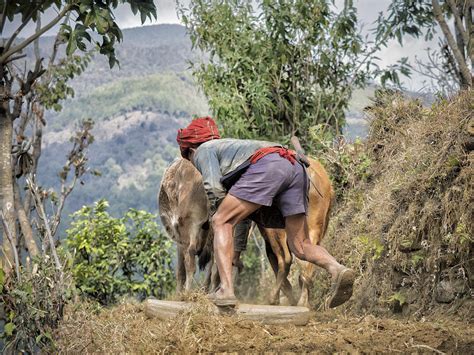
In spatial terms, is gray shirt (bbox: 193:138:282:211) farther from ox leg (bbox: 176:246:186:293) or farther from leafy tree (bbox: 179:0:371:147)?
leafy tree (bbox: 179:0:371:147)

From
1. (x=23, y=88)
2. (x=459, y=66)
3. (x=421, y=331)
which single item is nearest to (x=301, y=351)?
(x=421, y=331)

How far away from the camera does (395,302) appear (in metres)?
9.06

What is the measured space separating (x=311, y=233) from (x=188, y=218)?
1365 millimetres

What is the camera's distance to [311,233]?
9.16m

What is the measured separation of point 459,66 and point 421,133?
4.51 meters

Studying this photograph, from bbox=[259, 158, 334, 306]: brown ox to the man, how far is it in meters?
1.58

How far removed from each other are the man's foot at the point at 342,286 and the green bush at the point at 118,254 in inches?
251

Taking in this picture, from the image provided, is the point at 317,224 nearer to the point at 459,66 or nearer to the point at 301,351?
the point at 301,351

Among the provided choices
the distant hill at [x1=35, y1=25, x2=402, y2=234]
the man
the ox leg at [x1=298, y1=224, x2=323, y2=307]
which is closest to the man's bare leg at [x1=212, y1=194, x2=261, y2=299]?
the man

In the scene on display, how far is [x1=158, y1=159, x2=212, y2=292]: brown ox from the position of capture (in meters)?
9.43

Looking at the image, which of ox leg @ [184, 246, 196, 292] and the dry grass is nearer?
the dry grass

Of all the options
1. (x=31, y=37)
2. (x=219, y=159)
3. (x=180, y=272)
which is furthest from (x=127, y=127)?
(x=219, y=159)

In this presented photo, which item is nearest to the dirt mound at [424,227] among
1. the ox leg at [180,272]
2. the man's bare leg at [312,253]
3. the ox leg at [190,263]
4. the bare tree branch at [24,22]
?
the man's bare leg at [312,253]

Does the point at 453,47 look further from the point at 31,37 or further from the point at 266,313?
the point at 266,313
